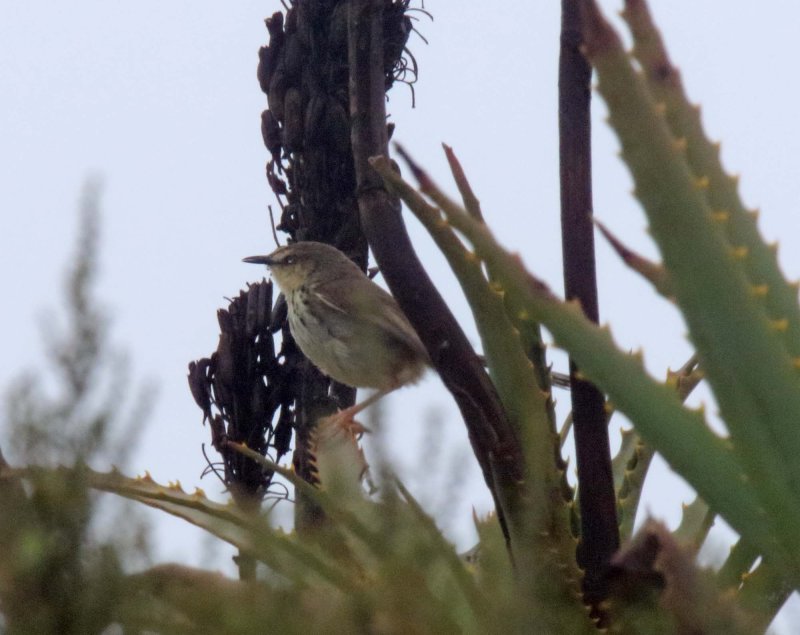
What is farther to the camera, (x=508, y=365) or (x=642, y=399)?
(x=508, y=365)

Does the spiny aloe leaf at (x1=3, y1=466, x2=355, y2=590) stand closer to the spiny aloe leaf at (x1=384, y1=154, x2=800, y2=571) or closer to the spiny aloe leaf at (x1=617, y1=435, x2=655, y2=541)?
the spiny aloe leaf at (x1=384, y1=154, x2=800, y2=571)

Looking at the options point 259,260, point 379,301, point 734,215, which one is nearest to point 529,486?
point 734,215

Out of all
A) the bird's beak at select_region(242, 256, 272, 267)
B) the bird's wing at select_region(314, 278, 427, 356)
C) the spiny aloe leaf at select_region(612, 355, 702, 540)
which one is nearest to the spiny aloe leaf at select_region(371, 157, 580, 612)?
the spiny aloe leaf at select_region(612, 355, 702, 540)

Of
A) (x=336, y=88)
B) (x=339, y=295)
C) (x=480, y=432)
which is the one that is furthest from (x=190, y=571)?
(x=339, y=295)

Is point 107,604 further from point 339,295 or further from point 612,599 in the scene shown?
point 339,295

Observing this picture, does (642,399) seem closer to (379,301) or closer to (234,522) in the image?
(234,522)
